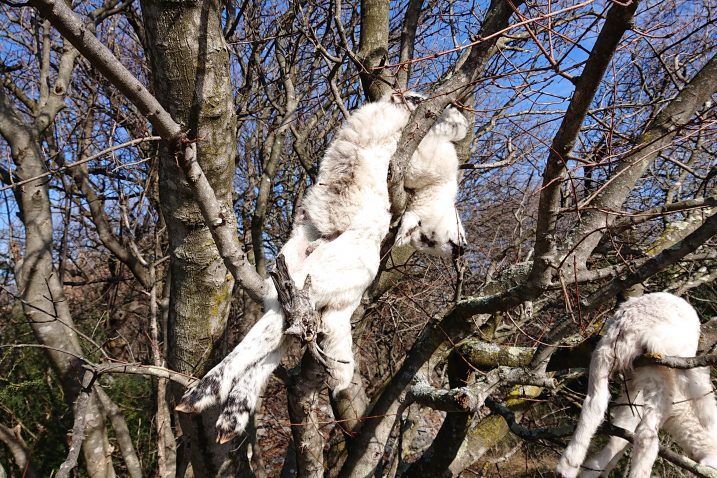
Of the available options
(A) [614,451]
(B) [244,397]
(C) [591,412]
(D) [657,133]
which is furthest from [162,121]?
(A) [614,451]

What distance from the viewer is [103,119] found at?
26.0 ft

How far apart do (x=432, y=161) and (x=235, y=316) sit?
18.7 ft

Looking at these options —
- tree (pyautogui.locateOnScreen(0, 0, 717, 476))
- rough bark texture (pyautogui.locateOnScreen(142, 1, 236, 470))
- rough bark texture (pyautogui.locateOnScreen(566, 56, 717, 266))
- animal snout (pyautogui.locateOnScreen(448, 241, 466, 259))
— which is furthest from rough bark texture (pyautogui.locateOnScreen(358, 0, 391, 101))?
rough bark texture (pyautogui.locateOnScreen(566, 56, 717, 266))

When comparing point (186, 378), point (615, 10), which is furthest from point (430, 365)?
point (615, 10)

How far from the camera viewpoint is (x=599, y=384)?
12.2 feet

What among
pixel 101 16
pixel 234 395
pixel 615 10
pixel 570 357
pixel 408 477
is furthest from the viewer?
pixel 101 16

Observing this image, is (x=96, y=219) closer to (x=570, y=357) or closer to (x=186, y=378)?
(x=186, y=378)

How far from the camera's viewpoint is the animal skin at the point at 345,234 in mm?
2420

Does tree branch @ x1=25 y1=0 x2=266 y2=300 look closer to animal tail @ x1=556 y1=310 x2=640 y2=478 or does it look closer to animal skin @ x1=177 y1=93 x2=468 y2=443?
animal skin @ x1=177 y1=93 x2=468 y2=443

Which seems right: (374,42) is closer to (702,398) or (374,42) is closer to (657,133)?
(657,133)

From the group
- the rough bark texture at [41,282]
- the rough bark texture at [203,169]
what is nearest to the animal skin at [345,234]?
the rough bark texture at [203,169]

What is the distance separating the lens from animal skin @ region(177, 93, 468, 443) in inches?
95.3

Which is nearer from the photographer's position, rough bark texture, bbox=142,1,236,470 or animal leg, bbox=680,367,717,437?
rough bark texture, bbox=142,1,236,470

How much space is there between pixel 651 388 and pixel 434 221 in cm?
241
